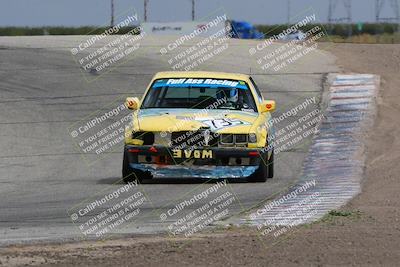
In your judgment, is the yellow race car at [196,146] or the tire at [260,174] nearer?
the yellow race car at [196,146]

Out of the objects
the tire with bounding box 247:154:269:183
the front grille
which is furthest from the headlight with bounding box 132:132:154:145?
the tire with bounding box 247:154:269:183

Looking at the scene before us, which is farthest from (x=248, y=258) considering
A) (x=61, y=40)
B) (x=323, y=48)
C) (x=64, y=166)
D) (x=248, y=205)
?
(x=61, y=40)

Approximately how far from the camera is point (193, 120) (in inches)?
508

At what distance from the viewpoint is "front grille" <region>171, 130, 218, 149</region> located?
1273cm

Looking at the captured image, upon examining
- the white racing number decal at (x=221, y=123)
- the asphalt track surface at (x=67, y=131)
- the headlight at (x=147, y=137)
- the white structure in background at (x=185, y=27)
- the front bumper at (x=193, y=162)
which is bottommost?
the white structure in background at (x=185, y=27)

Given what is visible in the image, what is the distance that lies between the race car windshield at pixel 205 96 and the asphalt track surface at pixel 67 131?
102cm

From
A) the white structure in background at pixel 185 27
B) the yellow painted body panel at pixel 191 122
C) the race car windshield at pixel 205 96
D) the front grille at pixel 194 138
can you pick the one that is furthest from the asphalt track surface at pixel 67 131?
the white structure in background at pixel 185 27

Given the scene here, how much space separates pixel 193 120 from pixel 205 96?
88 cm

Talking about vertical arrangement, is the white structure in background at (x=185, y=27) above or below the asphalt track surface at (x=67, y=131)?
below

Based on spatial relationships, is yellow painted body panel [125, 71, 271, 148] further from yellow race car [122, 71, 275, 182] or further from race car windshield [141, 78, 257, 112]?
race car windshield [141, 78, 257, 112]

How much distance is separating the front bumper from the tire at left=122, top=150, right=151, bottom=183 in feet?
0.18

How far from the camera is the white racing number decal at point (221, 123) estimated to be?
12.8 meters

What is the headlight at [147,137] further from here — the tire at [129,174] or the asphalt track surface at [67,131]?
the asphalt track surface at [67,131]

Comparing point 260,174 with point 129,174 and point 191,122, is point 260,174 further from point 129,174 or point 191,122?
point 129,174
